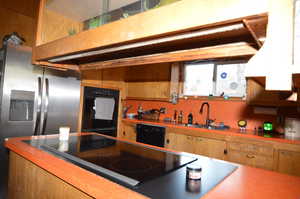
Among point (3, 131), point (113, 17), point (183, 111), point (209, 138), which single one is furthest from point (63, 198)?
point (183, 111)

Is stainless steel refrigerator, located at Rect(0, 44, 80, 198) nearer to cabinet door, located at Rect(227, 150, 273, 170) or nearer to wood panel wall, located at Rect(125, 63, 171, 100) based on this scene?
wood panel wall, located at Rect(125, 63, 171, 100)

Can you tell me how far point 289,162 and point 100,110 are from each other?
2891 mm

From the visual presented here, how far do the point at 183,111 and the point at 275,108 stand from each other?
1.47 metres

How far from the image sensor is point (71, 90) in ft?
8.82

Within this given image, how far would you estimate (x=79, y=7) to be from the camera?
1776 mm

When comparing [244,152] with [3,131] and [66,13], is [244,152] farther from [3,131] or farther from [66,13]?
[3,131]

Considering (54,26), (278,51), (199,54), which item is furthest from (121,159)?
(54,26)

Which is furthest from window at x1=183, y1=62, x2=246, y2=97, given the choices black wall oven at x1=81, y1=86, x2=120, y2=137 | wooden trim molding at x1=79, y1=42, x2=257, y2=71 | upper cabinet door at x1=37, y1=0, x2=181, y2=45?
upper cabinet door at x1=37, y1=0, x2=181, y2=45

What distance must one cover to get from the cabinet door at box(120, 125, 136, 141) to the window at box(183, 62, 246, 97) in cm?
128

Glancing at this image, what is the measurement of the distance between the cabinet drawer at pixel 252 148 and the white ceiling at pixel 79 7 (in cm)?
210

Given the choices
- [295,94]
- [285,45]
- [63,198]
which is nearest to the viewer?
[285,45]

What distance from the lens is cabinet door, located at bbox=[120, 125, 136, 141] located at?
373 cm

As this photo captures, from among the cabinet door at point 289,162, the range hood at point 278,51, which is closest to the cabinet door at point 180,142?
the cabinet door at point 289,162

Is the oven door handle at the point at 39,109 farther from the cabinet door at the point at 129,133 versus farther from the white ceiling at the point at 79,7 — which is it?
the cabinet door at the point at 129,133
